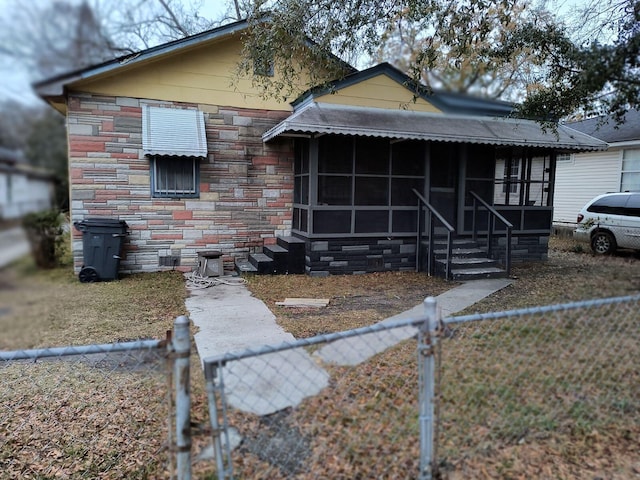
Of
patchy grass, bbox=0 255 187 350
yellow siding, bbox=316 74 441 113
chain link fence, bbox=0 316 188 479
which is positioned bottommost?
chain link fence, bbox=0 316 188 479

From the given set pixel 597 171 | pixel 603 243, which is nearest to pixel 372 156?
pixel 603 243

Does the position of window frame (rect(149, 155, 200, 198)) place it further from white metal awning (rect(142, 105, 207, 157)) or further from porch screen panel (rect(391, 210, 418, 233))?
porch screen panel (rect(391, 210, 418, 233))

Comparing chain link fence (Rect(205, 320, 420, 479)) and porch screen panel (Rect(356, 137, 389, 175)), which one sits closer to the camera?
chain link fence (Rect(205, 320, 420, 479))

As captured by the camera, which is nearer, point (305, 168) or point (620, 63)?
point (620, 63)

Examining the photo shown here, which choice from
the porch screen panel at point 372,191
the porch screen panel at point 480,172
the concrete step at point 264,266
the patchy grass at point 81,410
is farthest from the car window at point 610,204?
the patchy grass at point 81,410

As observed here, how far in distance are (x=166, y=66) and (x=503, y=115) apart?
5.68 m

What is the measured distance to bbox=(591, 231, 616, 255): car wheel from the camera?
19.1ft

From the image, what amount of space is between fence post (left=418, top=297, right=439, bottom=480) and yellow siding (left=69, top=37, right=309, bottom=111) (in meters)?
7.08

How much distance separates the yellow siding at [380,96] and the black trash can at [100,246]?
428 cm

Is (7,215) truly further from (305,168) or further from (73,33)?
(305,168)

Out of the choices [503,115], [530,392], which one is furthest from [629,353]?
[503,115]

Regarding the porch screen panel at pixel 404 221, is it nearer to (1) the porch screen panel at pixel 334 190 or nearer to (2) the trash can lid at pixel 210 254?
(1) the porch screen panel at pixel 334 190

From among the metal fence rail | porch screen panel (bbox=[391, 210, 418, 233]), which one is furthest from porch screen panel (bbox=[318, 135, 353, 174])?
the metal fence rail

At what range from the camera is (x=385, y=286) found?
7148 millimetres
